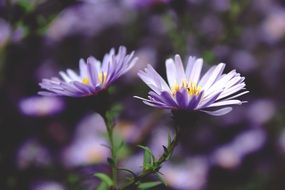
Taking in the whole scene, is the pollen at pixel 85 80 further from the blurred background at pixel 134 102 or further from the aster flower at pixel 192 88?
the blurred background at pixel 134 102

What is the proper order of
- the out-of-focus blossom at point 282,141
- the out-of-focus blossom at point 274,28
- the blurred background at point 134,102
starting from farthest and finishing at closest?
the out-of-focus blossom at point 274,28, the out-of-focus blossom at point 282,141, the blurred background at point 134,102

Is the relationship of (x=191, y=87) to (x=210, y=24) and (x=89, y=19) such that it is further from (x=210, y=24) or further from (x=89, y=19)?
(x=210, y=24)

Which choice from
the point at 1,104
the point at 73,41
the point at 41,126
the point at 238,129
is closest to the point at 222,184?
the point at 238,129

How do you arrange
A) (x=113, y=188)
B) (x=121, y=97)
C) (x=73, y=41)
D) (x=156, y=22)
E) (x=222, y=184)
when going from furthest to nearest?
(x=156, y=22) < (x=73, y=41) < (x=121, y=97) < (x=222, y=184) < (x=113, y=188)

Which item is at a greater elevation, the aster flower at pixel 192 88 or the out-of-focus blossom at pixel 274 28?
the out-of-focus blossom at pixel 274 28

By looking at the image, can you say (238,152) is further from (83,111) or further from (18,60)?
(18,60)

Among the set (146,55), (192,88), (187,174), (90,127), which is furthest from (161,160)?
(146,55)

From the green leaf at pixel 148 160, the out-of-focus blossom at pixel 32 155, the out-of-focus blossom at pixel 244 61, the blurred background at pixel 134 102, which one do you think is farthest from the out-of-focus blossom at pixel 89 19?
the green leaf at pixel 148 160
